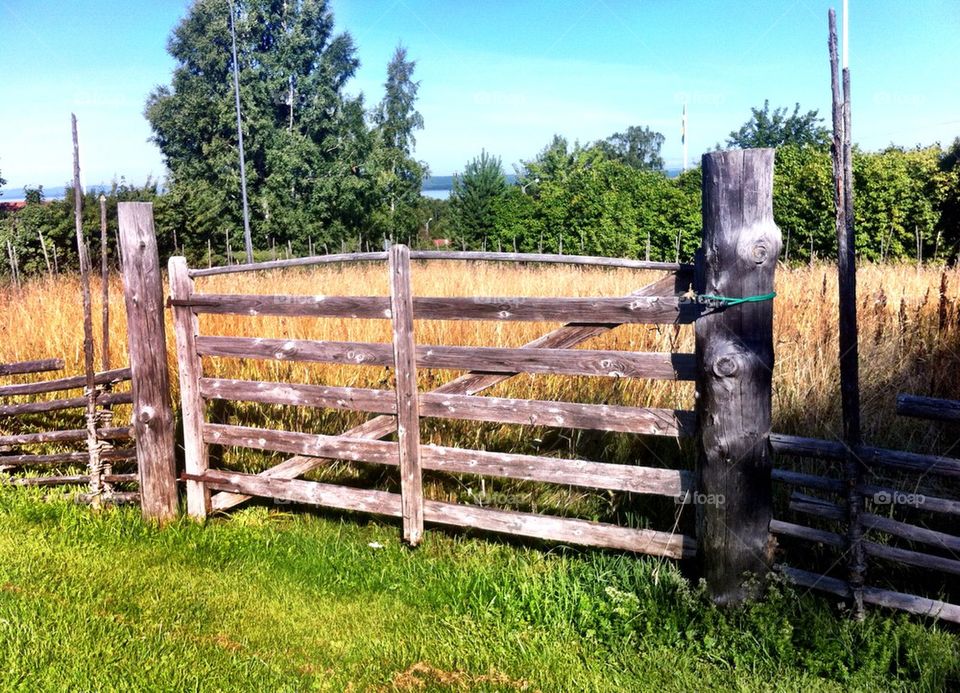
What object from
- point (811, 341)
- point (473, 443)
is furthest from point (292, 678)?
point (811, 341)

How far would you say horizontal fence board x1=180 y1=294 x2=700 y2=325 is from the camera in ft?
13.5

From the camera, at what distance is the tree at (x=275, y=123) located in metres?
35.3

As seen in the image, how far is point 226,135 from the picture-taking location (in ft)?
122

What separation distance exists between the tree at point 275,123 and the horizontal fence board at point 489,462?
98.6ft

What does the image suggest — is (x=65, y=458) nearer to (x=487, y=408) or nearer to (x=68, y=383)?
(x=68, y=383)

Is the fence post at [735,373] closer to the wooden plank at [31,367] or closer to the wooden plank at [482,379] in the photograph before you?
the wooden plank at [482,379]

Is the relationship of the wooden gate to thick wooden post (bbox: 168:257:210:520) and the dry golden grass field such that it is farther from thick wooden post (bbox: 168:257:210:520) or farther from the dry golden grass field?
the dry golden grass field

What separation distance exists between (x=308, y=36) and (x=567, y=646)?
3691 cm

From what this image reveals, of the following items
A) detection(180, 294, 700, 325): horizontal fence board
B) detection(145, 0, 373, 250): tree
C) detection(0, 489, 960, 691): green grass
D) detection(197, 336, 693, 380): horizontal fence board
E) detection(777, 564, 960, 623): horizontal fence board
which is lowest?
detection(0, 489, 960, 691): green grass

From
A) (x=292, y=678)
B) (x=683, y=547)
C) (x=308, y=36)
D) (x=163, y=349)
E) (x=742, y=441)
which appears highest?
(x=308, y=36)

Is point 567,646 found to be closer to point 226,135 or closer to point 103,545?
point 103,545

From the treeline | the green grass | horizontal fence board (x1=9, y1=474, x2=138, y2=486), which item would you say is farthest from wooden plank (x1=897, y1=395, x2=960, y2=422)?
the treeline

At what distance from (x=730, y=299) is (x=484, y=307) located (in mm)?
1440

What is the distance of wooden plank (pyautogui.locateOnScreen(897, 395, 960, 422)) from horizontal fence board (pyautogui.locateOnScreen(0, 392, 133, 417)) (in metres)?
5.02
